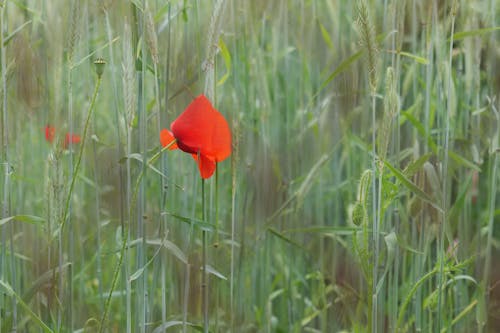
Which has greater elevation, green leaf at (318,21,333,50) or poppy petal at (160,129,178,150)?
green leaf at (318,21,333,50)

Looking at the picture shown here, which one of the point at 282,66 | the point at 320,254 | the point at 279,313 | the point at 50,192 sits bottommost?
the point at 279,313

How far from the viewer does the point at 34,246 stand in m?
0.95

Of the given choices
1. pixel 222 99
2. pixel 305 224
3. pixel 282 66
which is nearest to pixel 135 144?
pixel 222 99

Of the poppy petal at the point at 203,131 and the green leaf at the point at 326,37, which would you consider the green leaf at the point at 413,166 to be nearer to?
the poppy petal at the point at 203,131

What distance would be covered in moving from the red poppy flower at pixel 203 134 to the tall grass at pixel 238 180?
0.02 m

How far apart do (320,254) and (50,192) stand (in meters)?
0.41

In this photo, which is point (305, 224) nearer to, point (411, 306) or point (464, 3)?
point (411, 306)

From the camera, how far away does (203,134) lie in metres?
0.76

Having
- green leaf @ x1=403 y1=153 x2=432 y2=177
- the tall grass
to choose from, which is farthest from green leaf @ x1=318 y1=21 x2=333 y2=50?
green leaf @ x1=403 y1=153 x2=432 y2=177

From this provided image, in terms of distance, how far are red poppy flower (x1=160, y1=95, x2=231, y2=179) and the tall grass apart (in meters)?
0.02

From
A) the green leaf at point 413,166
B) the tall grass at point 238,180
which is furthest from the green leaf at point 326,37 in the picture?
the green leaf at point 413,166

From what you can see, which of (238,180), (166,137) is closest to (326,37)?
(238,180)

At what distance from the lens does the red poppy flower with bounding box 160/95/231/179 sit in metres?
0.75

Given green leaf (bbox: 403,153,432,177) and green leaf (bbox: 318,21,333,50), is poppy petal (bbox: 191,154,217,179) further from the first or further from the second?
green leaf (bbox: 318,21,333,50)
